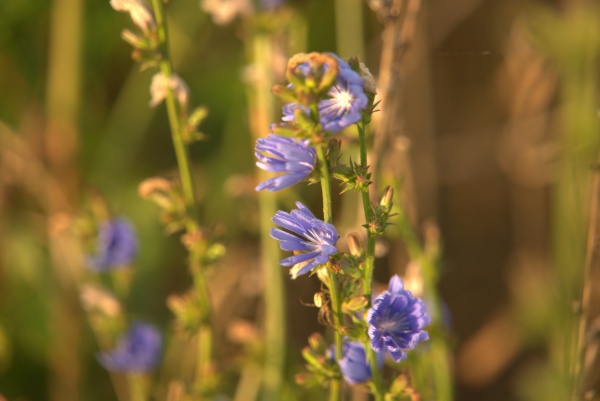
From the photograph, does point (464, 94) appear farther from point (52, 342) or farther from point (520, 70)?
point (52, 342)

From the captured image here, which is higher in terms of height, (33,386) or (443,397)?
(443,397)

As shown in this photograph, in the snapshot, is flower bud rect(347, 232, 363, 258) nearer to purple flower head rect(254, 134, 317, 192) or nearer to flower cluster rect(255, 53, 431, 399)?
flower cluster rect(255, 53, 431, 399)

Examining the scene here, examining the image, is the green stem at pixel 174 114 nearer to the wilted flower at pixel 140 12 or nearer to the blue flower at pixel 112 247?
the wilted flower at pixel 140 12

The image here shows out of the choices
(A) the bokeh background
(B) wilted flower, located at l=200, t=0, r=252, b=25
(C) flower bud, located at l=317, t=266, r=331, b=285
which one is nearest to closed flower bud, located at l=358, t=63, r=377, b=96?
(C) flower bud, located at l=317, t=266, r=331, b=285

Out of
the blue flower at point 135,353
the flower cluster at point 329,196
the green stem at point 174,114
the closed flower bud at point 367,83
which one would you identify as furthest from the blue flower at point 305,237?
the blue flower at point 135,353

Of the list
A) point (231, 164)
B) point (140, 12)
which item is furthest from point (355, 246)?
point (231, 164)

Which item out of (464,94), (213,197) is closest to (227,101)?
(213,197)
